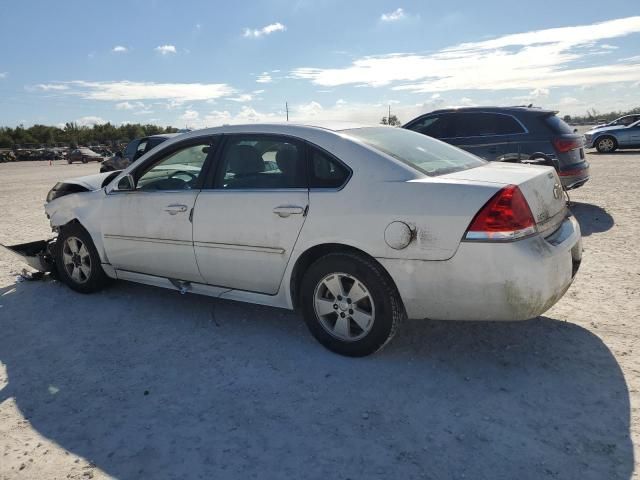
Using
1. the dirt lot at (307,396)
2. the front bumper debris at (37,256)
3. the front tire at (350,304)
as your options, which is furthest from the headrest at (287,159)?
the front bumper debris at (37,256)

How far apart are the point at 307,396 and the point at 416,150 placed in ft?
6.37

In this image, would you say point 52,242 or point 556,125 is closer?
point 52,242

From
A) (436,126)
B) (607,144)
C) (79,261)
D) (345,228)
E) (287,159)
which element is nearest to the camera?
(345,228)

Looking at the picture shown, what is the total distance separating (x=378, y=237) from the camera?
3.28 metres

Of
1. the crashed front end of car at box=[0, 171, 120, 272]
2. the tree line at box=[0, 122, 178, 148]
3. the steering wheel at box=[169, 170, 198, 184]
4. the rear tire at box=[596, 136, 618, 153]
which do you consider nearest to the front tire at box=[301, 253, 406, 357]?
the steering wheel at box=[169, 170, 198, 184]

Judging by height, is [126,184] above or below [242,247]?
above

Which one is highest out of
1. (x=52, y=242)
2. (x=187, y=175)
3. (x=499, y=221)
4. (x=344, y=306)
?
(x=187, y=175)

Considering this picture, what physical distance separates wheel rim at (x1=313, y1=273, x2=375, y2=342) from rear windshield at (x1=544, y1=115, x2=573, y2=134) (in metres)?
6.11

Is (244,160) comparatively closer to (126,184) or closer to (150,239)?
(150,239)

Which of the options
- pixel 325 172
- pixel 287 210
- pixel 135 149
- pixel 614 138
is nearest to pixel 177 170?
pixel 287 210

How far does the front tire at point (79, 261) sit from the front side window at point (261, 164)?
181cm

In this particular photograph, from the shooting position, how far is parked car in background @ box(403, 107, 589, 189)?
8047 mm

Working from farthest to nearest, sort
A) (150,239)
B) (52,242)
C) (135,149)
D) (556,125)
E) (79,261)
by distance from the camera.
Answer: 1. (135,149)
2. (556,125)
3. (52,242)
4. (79,261)
5. (150,239)

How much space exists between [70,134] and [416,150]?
89.5 meters
